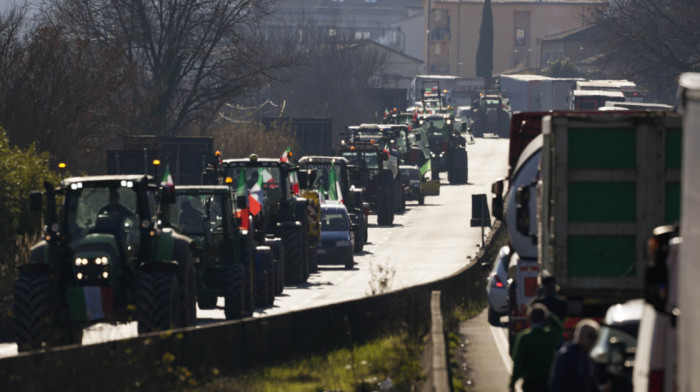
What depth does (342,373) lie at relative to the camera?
712 inches

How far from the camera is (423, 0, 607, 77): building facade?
16350 centimetres

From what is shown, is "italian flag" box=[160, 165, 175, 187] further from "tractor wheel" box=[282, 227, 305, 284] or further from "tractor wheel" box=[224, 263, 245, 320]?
"tractor wheel" box=[282, 227, 305, 284]

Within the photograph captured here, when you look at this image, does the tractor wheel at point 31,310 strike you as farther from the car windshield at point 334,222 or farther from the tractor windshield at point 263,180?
the car windshield at point 334,222

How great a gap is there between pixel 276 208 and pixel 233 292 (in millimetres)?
7610

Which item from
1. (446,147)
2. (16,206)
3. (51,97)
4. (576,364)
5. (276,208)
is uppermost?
(51,97)

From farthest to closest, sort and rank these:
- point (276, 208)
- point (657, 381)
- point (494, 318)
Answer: point (276, 208)
point (494, 318)
point (657, 381)

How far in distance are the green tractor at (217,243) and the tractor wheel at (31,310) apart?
537 centimetres

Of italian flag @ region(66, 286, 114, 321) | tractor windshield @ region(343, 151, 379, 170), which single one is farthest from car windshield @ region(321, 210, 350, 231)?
italian flag @ region(66, 286, 114, 321)

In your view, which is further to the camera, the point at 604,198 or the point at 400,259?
the point at 400,259

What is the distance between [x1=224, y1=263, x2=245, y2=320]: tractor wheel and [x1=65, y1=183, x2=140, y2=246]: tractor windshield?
443 cm

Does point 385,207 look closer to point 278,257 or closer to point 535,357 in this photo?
point 278,257

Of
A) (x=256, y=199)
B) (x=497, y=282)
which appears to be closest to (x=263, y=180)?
(x=256, y=199)

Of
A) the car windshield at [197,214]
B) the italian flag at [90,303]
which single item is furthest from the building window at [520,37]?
the italian flag at [90,303]

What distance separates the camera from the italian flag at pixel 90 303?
1844 cm
